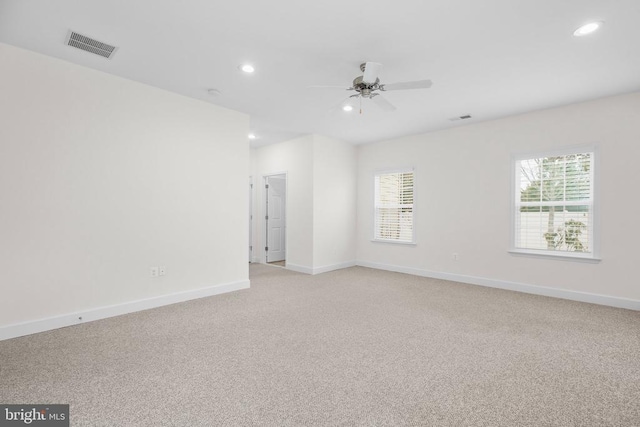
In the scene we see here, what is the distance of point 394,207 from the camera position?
6219mm

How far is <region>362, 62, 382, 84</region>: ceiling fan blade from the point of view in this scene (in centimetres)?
259

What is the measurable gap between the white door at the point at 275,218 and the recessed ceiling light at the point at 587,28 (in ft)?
17.7

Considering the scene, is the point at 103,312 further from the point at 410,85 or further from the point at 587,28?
the point at 587,28

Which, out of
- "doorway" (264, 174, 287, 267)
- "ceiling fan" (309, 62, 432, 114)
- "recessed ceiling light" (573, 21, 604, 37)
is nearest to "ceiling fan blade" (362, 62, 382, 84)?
"ceiling fan" (309, 62, 432, 114)

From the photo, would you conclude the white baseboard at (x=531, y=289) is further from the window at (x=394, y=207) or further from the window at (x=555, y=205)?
the window at (x=394, y=207)

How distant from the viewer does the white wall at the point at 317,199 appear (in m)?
5.84

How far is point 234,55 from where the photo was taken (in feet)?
9.59

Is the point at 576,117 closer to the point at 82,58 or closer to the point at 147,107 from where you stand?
the point at 147,107

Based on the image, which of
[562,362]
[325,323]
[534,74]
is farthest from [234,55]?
[562,362]

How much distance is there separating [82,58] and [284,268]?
4.64m

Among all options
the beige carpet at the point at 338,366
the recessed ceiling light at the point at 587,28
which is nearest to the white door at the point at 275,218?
the beige carpet at the point at 338,366

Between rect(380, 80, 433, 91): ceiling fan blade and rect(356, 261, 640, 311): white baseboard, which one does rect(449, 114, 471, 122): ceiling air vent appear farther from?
rect(356, 261, 640, 311): white baseboard

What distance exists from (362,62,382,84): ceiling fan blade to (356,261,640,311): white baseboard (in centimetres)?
389

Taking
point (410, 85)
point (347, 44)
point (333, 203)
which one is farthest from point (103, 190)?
point (333, 203)
